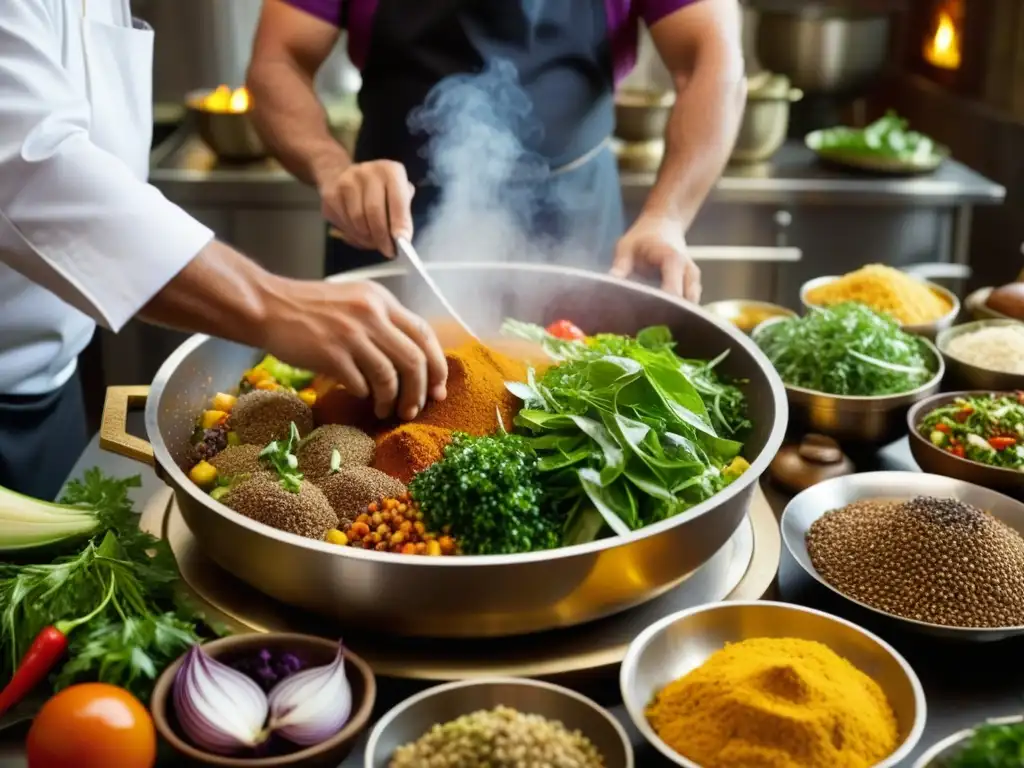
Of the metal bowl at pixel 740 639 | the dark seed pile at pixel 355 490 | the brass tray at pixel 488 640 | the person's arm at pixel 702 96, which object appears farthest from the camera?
the person's arm at pixel 702 96

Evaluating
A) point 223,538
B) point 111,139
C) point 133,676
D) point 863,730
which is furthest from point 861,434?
point 111,139

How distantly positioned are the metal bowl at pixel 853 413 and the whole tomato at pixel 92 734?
111 cm

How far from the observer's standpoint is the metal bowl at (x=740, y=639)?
3.56 ft

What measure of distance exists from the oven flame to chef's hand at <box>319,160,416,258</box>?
2.84m

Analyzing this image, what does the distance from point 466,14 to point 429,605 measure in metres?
1.47

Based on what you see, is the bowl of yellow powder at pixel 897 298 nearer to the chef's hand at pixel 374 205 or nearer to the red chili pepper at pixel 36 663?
the chef's hand at pixel 374 205

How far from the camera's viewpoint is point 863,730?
1.03 metres

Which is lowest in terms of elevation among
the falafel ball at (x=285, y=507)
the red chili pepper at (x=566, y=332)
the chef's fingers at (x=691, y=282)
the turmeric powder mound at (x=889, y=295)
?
the turmeric powder mound at (x=889, y=295)

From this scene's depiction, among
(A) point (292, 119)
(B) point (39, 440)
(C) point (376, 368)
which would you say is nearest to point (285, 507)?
(C) point (376, 368)

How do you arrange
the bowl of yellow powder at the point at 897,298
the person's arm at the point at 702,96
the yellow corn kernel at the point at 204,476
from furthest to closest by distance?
1. the person's arm at the point at 702,96
2. the bowl of yellow powder at the point at 897,298
3. the yellow corn kernel at the point at 204,476

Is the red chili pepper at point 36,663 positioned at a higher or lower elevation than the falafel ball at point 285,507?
lower

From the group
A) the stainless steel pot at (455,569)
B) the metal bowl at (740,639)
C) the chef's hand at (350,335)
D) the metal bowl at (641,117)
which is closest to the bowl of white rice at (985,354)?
the stainless steel pot at (455,569)

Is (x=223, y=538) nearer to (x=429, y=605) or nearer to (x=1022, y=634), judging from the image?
(x=429, y=605)

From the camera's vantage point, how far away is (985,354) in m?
1.92
